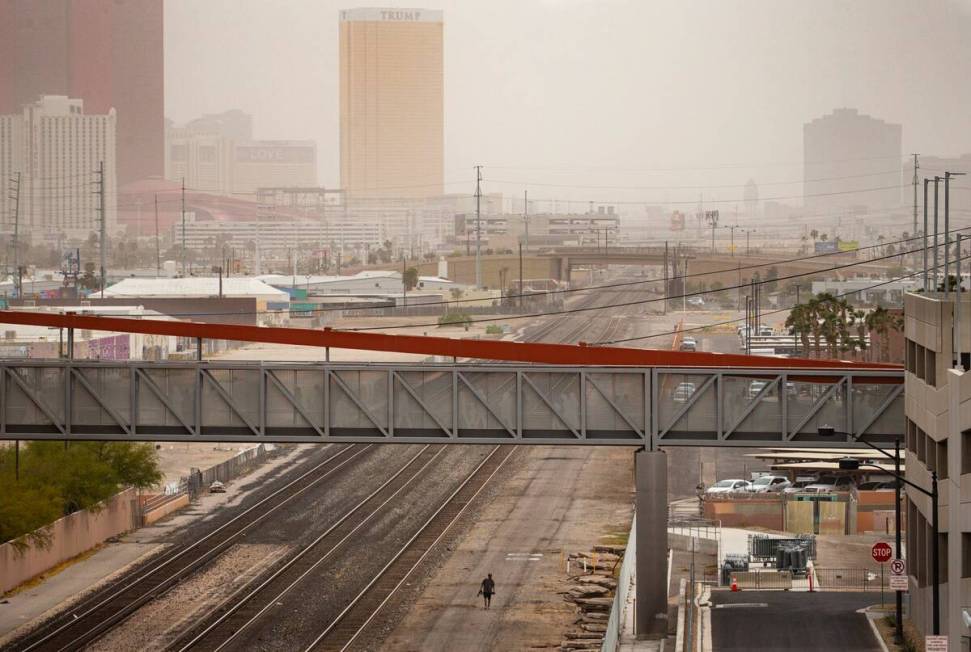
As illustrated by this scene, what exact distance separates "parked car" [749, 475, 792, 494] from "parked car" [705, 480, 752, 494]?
0.30 metres

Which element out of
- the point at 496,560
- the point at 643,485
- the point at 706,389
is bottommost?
the point at 496,560

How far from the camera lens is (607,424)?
3397 centimetres

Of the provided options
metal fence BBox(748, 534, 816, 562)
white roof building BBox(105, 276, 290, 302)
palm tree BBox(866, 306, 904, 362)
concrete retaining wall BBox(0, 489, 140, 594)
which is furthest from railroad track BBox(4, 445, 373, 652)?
white roof building BBox(105, 276, 290, 302)

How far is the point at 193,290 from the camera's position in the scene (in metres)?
138

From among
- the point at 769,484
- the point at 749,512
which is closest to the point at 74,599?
the point at 749,512

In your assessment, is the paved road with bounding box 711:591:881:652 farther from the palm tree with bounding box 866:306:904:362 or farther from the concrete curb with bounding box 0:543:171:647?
the palm tree with bounding box 866:306:904:362

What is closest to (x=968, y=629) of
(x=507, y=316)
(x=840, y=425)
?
(x=840, y=425)

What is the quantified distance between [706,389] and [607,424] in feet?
7.56

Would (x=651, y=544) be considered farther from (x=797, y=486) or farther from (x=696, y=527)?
(x=797, y=486)

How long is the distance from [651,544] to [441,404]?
5.54 m

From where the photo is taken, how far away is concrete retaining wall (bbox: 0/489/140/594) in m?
39.9

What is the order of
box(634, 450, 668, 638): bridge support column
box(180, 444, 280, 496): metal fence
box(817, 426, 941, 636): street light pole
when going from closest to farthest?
box(817, 426, 941, 636): street light pole → box(634, 450, 668, 638): bridge support column → box(180, 444, 280, 496): metal fence

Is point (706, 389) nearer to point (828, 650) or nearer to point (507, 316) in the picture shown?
point (828, 650)

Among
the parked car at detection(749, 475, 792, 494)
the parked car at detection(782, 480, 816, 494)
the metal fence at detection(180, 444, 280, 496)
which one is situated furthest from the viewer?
the metal fence at detection(180, 444, 280, 496)
